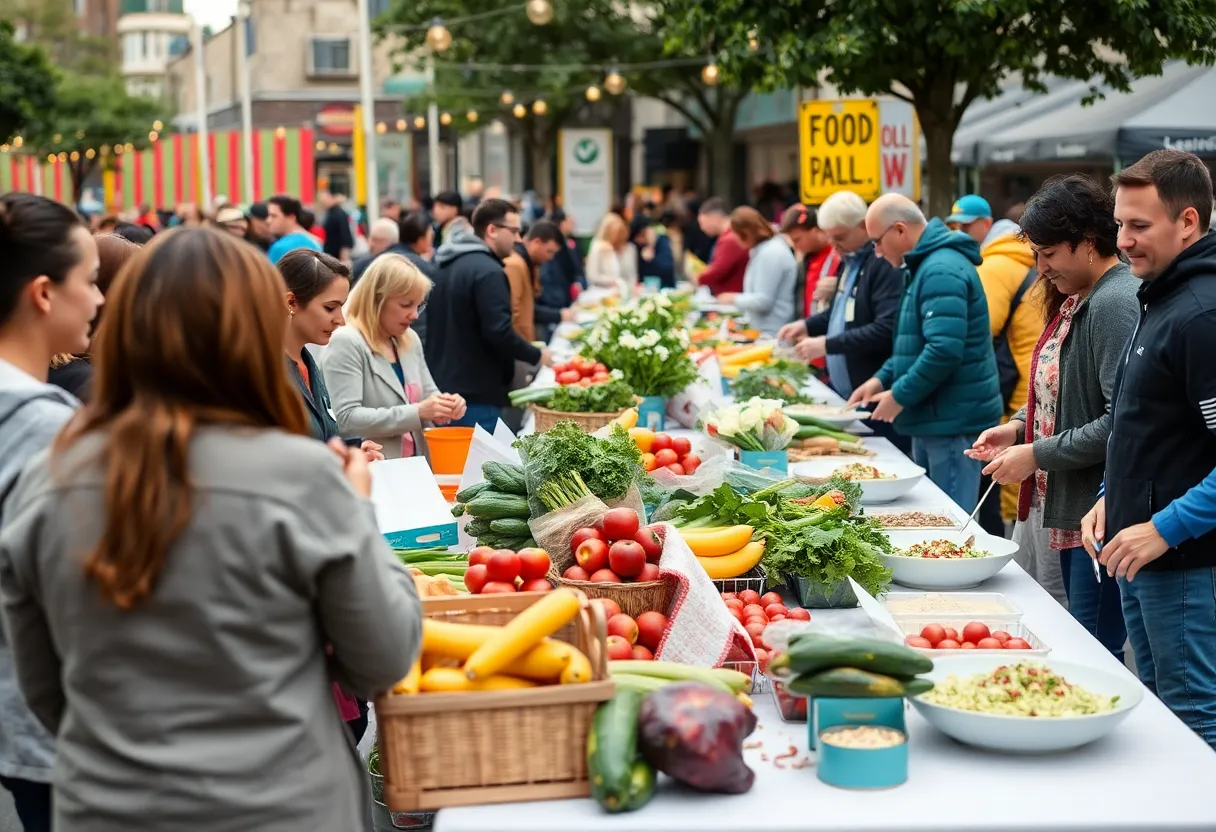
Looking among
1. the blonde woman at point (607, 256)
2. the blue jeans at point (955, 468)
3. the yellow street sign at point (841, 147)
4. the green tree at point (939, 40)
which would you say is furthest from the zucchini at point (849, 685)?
the blonde woman at point (607, 256)

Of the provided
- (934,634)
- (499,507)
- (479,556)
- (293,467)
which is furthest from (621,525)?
(293,467)

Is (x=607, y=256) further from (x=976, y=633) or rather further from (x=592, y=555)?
(x=976, y=633)

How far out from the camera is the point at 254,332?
A: 2.14 meters

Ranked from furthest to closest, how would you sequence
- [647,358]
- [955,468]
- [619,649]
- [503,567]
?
[647,358] → [955,468] → [503,567] → [619,649]

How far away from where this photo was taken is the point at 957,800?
2672 millimetres

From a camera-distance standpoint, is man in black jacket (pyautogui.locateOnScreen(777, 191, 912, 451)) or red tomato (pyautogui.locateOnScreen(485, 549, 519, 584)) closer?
red tomato (pyautogui.locateOnScreen(485, 549, 519, 584))

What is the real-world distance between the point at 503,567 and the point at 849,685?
103 centimetres

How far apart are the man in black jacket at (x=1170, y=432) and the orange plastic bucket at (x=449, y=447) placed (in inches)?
103

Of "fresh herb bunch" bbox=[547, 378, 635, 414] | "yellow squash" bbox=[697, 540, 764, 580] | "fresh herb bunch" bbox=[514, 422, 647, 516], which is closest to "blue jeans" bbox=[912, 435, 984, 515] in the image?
"fresh herb bunch" bbox=[547, 378, 635, 414]

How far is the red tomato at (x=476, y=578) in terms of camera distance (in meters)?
3.51

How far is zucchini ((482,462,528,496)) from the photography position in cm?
440

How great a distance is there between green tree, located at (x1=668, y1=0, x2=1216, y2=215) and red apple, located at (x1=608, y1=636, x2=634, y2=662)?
26.8ft

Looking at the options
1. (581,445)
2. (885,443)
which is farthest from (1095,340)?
(885,443)

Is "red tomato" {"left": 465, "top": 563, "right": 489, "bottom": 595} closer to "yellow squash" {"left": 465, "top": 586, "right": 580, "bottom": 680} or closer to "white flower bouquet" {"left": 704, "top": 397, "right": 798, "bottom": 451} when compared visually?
"yellow squash" {"left": 465, "top": 586, "right": 580, "bottom": 680}
